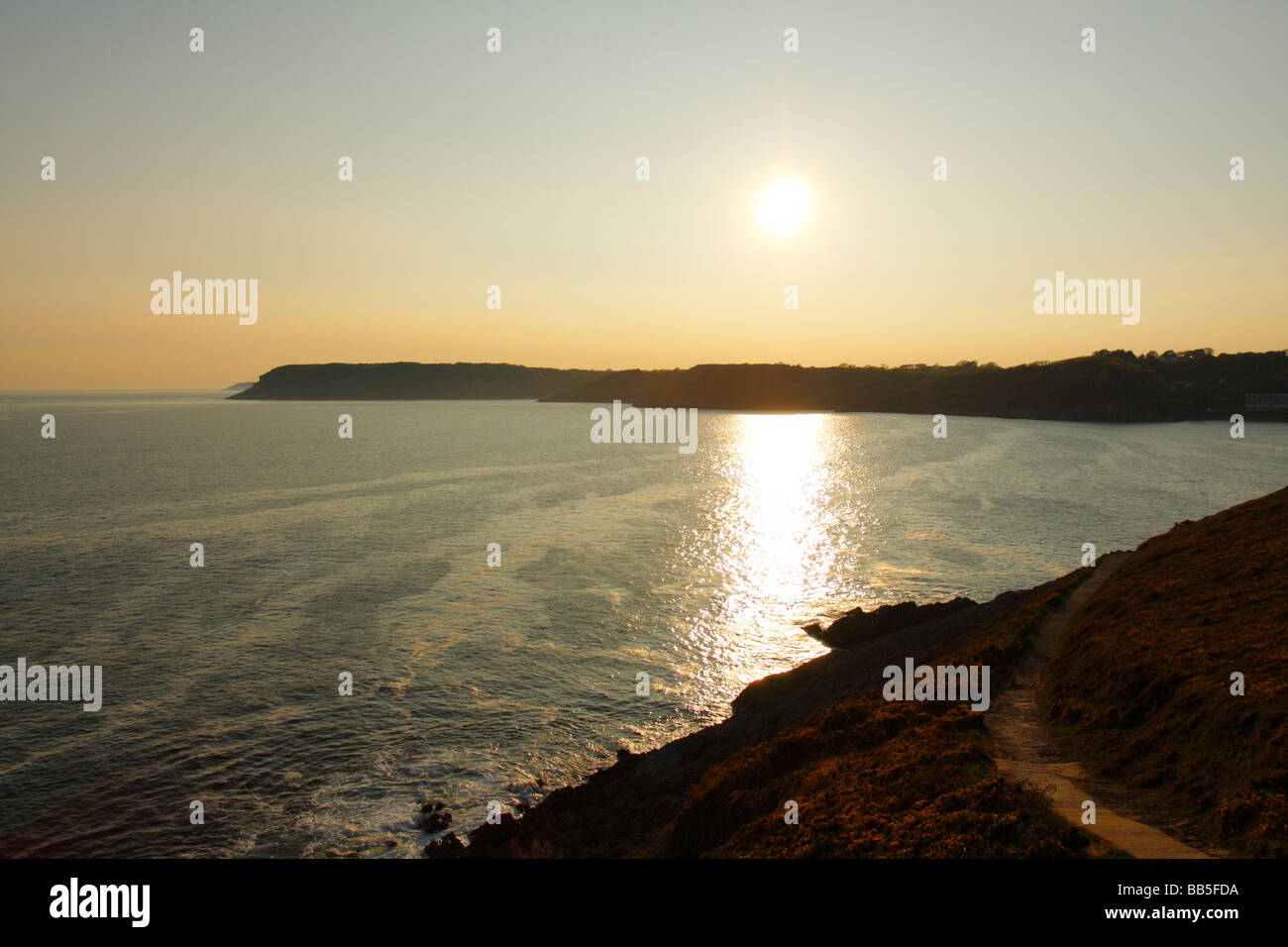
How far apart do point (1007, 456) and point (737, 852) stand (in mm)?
128767

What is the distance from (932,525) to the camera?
7281 centimetres

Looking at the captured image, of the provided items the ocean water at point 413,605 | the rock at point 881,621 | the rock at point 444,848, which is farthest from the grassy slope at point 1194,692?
the rock at point 444,848

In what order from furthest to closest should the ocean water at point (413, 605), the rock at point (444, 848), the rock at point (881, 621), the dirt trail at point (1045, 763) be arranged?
1. the rock at point (881, 621)
2. the ocean water at point (413, 605)
3. the rock at point (444, 848)
4. the dirt trail at point (1045, 763)

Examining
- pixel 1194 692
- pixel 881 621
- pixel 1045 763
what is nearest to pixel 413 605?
pixel 881 621

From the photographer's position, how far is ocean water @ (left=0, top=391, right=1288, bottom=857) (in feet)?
86.2

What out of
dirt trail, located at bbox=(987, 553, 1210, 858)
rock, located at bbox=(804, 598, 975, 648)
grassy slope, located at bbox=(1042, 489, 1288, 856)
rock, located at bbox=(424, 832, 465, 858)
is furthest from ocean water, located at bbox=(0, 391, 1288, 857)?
grassy slope, located at bbox=(1042, 489, 1288, 856)

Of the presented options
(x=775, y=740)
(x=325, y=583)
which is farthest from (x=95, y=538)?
(x=775, y=740)

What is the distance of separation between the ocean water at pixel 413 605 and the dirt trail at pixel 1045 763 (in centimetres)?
1377

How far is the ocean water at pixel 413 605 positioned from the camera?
86.2ft

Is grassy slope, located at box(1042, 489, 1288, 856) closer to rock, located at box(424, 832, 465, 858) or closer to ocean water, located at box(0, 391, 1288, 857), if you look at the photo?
ocean water, located at box(0, 391, 1288, 857)

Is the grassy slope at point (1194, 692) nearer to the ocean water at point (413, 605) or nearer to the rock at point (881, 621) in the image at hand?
the rock at point (881, 621)

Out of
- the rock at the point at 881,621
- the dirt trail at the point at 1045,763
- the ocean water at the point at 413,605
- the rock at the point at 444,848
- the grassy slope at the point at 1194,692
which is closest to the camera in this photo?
the dirt trail at the point at 1045,763
